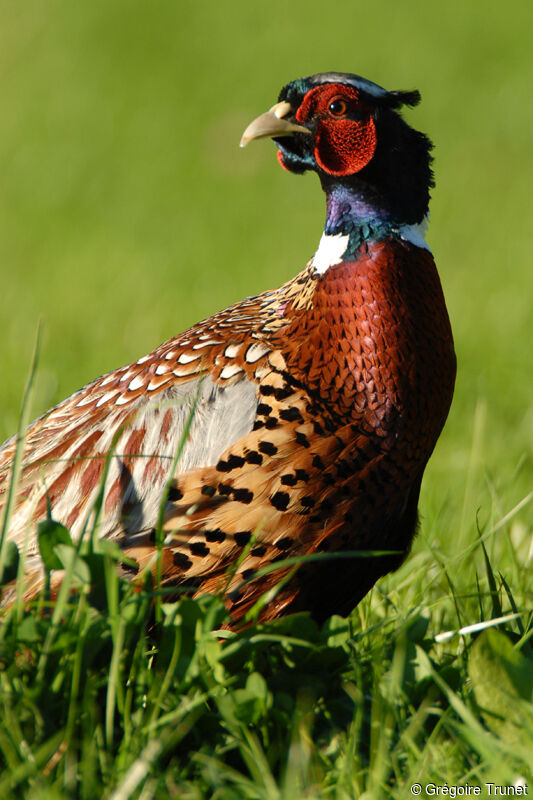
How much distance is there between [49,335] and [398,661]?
4.49 metres

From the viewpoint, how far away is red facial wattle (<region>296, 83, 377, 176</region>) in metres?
2.69

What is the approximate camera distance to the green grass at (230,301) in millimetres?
1988

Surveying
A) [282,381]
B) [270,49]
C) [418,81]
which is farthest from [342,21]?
[282,381]

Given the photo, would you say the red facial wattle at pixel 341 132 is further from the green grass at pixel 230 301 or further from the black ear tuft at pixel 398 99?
the green grass at pixel 230 301

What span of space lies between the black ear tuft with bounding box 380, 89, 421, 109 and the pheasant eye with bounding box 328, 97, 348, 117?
0.34 ft

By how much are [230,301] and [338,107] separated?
13.0ft

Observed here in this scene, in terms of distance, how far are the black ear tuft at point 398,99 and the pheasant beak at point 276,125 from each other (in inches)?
8.7

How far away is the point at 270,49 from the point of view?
41.3 feet

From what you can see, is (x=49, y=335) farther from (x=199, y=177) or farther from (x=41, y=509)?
(x=199, y=177)

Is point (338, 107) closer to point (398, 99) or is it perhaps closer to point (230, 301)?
point (398, 99)

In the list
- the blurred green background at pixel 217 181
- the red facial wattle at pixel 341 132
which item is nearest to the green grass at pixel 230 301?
the blurred green background at pixel 217 181

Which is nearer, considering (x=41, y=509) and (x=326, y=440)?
(x=326, y=440)

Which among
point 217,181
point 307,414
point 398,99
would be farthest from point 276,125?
point 217,181

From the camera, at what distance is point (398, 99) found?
276 cm
